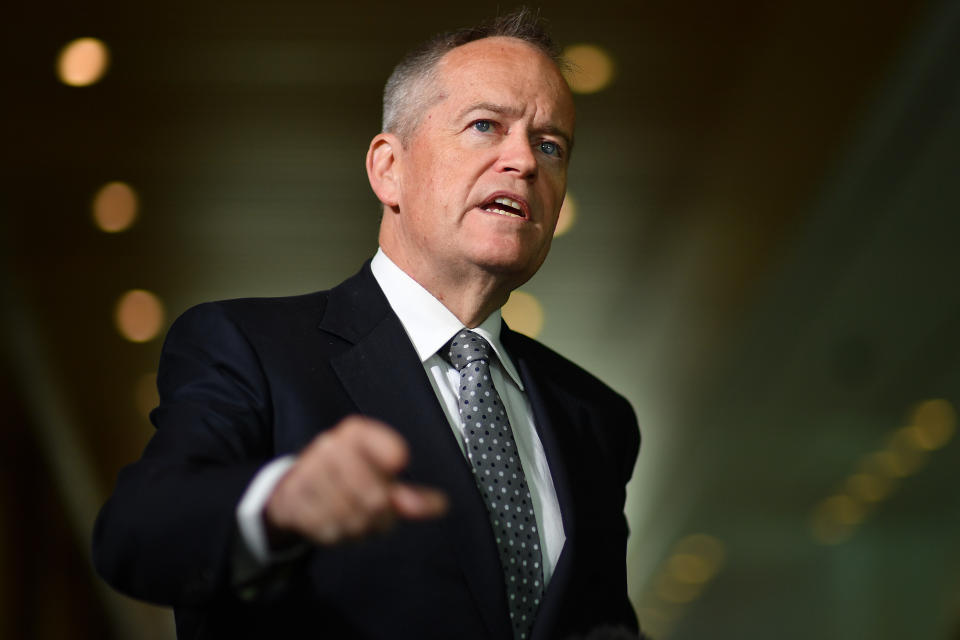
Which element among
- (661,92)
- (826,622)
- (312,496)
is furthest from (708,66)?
(826,622)

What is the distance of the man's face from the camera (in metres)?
1.66

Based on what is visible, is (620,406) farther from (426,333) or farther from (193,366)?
(193,366)

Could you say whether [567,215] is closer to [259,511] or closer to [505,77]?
[505,77]

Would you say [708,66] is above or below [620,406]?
above

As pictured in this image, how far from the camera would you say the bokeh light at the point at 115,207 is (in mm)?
5762

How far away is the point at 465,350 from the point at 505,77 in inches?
18.2

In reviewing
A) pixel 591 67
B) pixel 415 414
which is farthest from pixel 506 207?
pixel 591 67

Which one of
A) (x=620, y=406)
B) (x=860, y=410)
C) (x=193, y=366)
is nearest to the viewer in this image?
(x=193, y=366)

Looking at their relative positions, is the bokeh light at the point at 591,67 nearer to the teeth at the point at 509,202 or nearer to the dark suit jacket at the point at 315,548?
the teeth at the point at 509,202

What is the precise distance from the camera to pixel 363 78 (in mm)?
5090

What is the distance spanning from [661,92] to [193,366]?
426 centimetres

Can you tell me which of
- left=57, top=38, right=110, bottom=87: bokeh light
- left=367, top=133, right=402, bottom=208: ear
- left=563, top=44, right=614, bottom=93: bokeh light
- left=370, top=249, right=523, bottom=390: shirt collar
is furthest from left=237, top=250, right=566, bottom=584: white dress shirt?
left=57, top=38, right=110, bottom=87: bokeh light

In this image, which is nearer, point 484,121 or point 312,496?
point 312,496

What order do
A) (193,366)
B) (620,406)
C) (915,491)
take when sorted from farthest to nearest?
(915,491), (620,406), (193,366)
